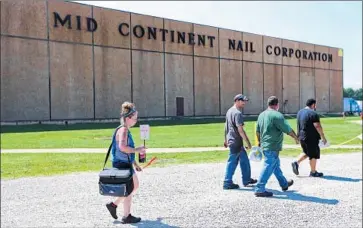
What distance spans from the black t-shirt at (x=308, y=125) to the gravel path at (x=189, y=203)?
0.92 m

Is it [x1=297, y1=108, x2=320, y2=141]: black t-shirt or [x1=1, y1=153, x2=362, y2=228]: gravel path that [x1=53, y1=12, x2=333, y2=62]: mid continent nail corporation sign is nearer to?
[x1=1, y1=153, x2=362, y2=228]: gravel path

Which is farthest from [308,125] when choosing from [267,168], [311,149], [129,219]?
[129,219]

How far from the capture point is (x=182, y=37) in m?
42.0

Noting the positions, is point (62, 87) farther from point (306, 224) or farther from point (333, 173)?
point (306, 224)

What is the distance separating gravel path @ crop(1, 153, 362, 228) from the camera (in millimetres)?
6469

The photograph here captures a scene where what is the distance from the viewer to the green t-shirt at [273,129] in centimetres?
793

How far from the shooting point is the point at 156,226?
6.31m

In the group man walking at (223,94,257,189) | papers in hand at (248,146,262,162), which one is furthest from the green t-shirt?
man walking at (223,94,257,189)

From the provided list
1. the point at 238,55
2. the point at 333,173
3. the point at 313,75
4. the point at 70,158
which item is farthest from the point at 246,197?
the point at 313,75

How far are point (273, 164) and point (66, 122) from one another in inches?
1108

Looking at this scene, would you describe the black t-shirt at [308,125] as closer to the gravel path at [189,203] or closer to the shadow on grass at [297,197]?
the gravel path at [189,203]

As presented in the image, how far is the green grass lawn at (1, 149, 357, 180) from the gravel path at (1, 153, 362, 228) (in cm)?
123

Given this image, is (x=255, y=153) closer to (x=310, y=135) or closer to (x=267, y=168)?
(x=267, y=168)

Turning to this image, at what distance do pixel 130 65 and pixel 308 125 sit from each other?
96.0ft
